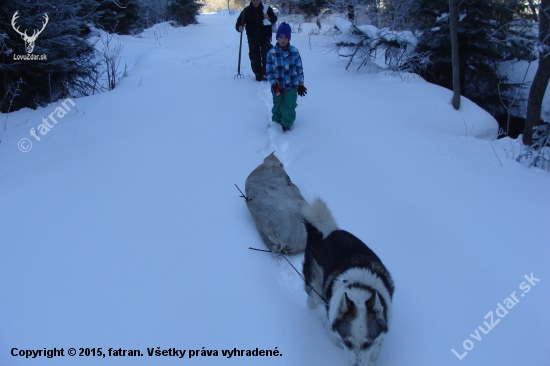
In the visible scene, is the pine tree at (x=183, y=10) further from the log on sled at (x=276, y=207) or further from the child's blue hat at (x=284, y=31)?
the log on sled at (x=276, y=207)

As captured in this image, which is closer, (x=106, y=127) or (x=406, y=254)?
(x=406, y=254)

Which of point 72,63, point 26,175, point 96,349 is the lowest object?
point 96,349

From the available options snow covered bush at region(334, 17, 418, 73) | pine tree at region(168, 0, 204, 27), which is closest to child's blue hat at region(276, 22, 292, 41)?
snow covered bush at region(334, 17, 418, 73)

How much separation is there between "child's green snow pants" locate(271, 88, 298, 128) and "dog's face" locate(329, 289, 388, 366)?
3.92 meters

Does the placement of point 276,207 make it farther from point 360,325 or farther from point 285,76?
point 285,76

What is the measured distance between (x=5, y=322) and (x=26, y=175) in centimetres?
224

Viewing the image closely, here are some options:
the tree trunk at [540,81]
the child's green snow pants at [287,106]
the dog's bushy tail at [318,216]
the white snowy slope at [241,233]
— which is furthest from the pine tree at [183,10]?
the dog's bushy tail at [318,216]

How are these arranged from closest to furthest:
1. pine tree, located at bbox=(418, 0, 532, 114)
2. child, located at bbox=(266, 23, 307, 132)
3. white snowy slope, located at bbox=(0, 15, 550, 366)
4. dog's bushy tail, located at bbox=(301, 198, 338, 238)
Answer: white snowy slope, located at bbox=(0, 15, 550, 366), dog's bushy tail, located at bbox=(301, 198, 338, 238), child, located at bbox=(266, 23, 307, 132), pine tree, located at bbox=(418, 0, 532, 114)

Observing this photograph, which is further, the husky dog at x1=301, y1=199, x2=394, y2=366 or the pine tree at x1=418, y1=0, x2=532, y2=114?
the pine tree at x1=418, y1=0, x2=532, y2=114

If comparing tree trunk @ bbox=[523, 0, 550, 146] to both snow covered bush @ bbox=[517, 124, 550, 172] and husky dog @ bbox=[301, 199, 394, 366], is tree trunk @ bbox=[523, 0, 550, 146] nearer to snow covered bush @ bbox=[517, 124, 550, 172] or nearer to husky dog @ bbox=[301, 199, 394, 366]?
snow covered bush @ bbox=[517, 124, 550, 172]

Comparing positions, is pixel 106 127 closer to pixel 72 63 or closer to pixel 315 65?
pixel 72 63

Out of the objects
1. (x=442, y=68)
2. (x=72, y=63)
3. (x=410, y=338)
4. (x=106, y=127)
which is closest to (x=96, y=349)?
(x=410, y=338)

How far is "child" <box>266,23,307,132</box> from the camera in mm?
5215

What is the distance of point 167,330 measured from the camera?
7.16 ft
